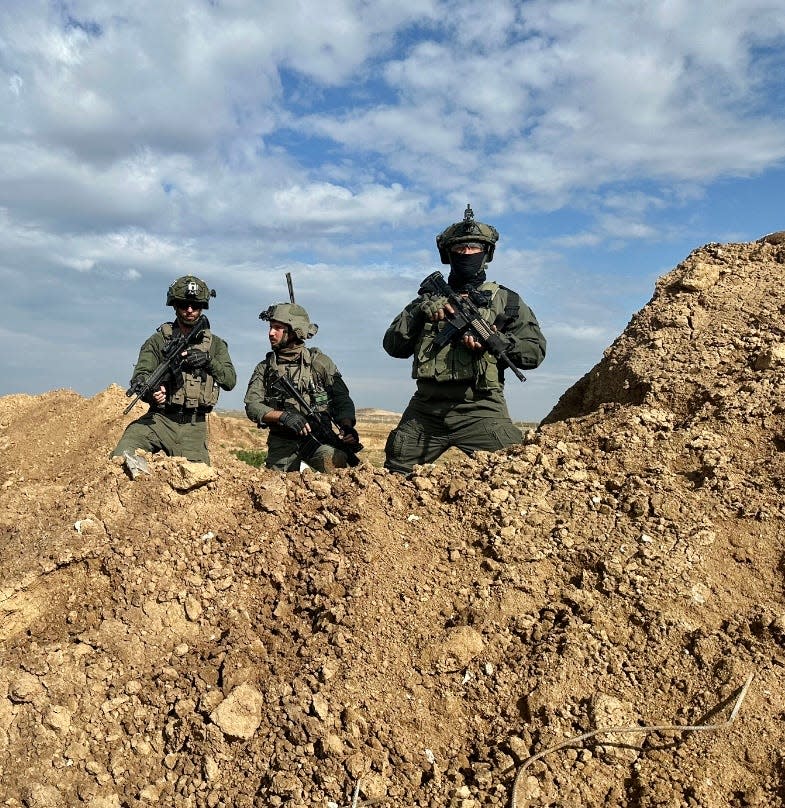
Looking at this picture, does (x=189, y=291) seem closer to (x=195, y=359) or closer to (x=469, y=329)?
(x=195, y=359)

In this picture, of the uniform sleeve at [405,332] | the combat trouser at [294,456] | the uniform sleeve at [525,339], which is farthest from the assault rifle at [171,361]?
the uniform sleeve at [525,339]

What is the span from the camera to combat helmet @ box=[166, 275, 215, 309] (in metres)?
5.91

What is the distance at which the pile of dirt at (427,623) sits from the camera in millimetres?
2293

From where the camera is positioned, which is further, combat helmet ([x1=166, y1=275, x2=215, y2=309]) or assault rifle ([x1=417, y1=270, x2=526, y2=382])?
combat helmet ([x1=166, y1=275, x2=215, y2=309])

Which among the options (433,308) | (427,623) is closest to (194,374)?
(433,308)

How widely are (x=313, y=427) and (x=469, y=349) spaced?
1669 millimetres

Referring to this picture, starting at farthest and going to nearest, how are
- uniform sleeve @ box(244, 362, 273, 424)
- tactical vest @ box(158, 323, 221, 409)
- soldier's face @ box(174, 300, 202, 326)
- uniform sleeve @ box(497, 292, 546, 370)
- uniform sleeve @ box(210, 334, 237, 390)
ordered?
uniform sleeve @ box(210, 334, 237, 390) → soldier's face @ box(174, 300, 202, 326) → tactical vest @ box(158, 323, 221, 409) → uniform sleeve @ box(244, 362, 273, 424) → uniform sleeve @ box(497, 292, 546, 370)

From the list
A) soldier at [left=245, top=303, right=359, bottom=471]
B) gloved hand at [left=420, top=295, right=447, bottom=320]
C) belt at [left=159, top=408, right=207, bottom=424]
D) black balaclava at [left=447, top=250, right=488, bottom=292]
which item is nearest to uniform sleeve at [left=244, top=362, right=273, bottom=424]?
soldier at [left=245, top=303, right=359, bottom=471]

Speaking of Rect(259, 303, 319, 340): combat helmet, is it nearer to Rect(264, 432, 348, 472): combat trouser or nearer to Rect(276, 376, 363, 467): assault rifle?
Rect(276, 376, 363, 467): assault rifle

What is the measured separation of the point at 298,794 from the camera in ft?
7.42

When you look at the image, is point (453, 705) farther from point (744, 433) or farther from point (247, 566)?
point (744, 433)

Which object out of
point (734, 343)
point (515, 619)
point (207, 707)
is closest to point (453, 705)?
point (515, 619)

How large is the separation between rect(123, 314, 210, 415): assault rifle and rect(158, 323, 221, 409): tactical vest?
68 mm

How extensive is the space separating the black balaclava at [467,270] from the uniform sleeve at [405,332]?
0.32 metres
